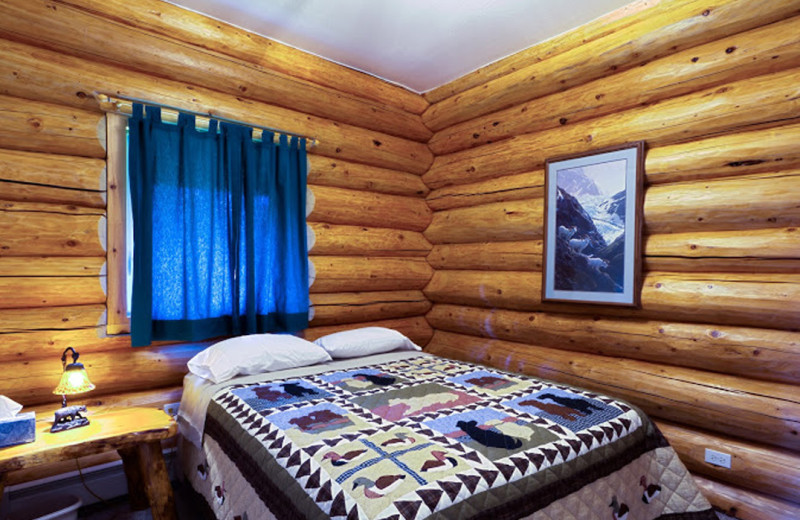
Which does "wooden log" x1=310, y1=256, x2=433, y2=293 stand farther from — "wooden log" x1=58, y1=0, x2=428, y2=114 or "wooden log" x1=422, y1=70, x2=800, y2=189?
"wooden log" x1=58, y1=0, x2=428, y2=114

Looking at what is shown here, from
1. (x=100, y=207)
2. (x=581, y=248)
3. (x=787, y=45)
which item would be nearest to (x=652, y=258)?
(x=581, y=248)

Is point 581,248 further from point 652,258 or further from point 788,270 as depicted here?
point 788,270

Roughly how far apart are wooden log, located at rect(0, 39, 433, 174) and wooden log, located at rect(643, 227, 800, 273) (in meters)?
2.50

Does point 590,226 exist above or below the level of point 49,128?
below

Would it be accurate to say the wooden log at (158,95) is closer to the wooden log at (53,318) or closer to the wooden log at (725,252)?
the wooden log at (53,318)

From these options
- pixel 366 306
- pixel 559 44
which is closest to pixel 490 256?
pixel 366 306

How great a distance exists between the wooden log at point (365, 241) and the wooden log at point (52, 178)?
154 cm

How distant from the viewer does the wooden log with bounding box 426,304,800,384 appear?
2.30 m

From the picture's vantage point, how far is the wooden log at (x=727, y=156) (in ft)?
7.52

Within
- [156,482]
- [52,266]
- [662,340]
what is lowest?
[156,482]

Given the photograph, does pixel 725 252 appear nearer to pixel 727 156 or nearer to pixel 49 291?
pixel 727 156

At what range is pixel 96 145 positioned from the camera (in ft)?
8.74

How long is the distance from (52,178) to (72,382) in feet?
4.01

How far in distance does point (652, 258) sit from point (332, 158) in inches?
105
